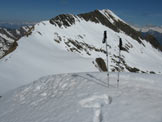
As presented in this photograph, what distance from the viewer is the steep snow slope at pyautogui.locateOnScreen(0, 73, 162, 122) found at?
24.6 feet

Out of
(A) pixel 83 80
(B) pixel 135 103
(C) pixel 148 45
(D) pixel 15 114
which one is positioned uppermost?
(C) pixel 148 45

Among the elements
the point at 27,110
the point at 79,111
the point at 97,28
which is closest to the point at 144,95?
the point at 79,111

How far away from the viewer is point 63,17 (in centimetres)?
9025

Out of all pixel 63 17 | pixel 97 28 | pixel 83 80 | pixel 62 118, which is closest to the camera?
pixel 62 118

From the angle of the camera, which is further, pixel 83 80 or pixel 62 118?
pixel 83 80

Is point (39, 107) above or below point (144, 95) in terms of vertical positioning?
below

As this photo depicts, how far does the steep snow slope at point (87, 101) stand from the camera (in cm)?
750

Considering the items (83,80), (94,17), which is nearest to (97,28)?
(94,17)

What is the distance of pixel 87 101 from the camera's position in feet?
30.1

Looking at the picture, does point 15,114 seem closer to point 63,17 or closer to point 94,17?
point 63,17

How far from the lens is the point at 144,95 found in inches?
366

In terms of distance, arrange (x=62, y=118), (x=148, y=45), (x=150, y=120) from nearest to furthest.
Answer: (x=150, y=120) < (x=62, y=118) < (x=148, y=45)

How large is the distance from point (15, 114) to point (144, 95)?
7.25 metres

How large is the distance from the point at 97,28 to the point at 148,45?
5522cm
